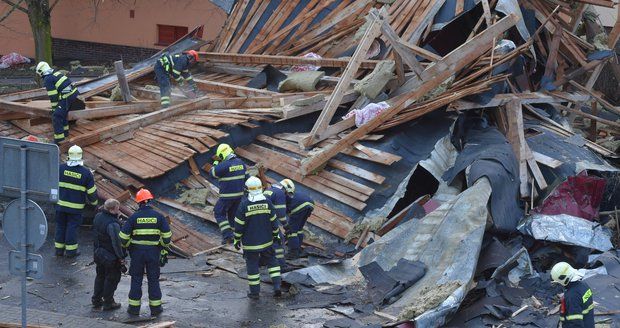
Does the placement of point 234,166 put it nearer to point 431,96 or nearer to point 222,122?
point 222,122

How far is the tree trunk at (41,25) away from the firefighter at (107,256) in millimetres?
15571

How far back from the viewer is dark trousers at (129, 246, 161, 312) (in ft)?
33.8

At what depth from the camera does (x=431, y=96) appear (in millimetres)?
14977

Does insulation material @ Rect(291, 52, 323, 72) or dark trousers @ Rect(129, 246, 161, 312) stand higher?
insulation material @ Rect(291, 52, 323, 72)

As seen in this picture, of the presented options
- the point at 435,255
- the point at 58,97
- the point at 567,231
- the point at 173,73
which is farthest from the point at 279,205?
the point at 173,73

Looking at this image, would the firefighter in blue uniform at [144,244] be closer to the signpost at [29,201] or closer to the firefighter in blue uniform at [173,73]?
the signpost at [29,201]

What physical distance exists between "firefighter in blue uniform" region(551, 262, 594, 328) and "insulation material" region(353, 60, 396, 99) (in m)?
6.79

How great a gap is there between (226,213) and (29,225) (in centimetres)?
484

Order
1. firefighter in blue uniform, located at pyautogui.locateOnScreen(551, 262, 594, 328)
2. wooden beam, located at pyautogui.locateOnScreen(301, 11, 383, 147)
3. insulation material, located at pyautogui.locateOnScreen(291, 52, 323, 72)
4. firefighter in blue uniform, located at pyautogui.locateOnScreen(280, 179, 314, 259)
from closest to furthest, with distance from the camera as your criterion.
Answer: firefighter in blue uniform, located at pyautogui.locateOnScreen(551, 262, 594, 328) → firefighter in blue uniform, located at pyautogui.locateOnScreen(280, 179, 314, 259) → wooden beam, located at pyautogui.locateOnScreen(301, 11, 383, 147) → insulation material, located at pyautogui.locateOnScreen(291, 52, 323, 72)

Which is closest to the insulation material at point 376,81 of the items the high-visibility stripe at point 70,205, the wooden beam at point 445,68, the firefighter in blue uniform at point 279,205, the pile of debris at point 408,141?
the pile of debris at point 408,141

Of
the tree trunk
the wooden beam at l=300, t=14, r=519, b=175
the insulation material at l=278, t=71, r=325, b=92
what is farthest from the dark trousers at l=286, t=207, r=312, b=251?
the tree trunk

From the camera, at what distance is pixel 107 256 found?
1035cm

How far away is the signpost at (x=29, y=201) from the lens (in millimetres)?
8211

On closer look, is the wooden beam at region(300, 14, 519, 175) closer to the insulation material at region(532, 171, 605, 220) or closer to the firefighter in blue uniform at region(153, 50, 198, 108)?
the insulation material at region(532, 171, 605, 220)
